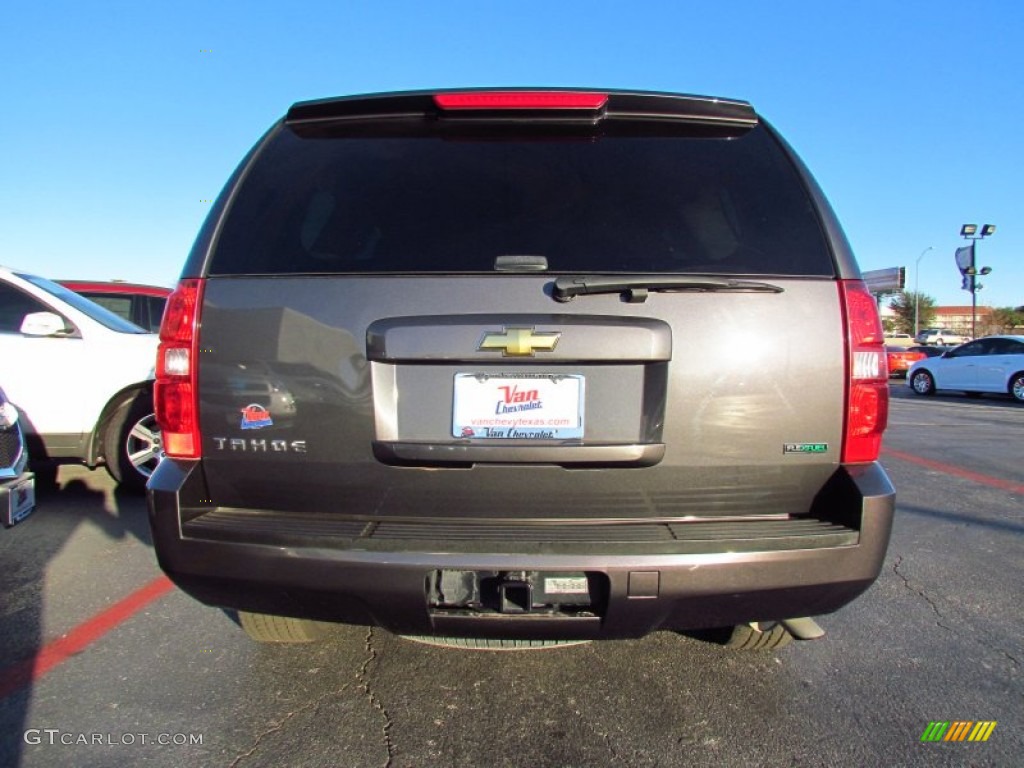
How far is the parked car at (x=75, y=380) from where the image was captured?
475 cm

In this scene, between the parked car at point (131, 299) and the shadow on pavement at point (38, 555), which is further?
the parked car at point (131, 299)

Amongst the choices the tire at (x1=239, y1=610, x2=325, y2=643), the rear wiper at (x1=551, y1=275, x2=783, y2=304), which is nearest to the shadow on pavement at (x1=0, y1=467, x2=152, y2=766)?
the tire at (x1=239, y1=610, x2=325, y2=643)

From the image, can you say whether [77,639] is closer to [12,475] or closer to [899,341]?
[12,475]

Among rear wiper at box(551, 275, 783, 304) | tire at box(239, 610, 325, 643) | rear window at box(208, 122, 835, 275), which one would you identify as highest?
rear window at box(208, 122, 835, 275)

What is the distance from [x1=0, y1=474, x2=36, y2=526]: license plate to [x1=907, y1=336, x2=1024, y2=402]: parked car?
17629mm

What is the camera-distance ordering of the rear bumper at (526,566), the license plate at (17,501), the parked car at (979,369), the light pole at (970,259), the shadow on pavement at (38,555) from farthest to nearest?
the light pole at (970,259) < the parked car at (979,369) < the license plate at (17,501) < the shadow on pavement at (38,555) < the rear bumper at (526,566)

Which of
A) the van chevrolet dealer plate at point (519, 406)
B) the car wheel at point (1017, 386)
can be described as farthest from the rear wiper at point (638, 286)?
the car wheel at point (1017, 386)

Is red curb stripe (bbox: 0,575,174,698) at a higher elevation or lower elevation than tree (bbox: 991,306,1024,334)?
lower

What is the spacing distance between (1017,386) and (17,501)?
698 inches

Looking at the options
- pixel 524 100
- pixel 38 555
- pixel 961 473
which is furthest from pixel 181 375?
pixel 961 473

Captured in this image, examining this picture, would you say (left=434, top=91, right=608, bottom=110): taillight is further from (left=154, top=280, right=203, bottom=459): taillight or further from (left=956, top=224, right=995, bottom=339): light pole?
(left=956, top=224, right=995, bottom=339): light pole

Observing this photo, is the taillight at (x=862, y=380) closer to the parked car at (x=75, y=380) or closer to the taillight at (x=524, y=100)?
the taillight at (x=524, y=100)

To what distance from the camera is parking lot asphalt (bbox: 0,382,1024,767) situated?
2.04 m

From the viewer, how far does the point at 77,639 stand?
2.76m
